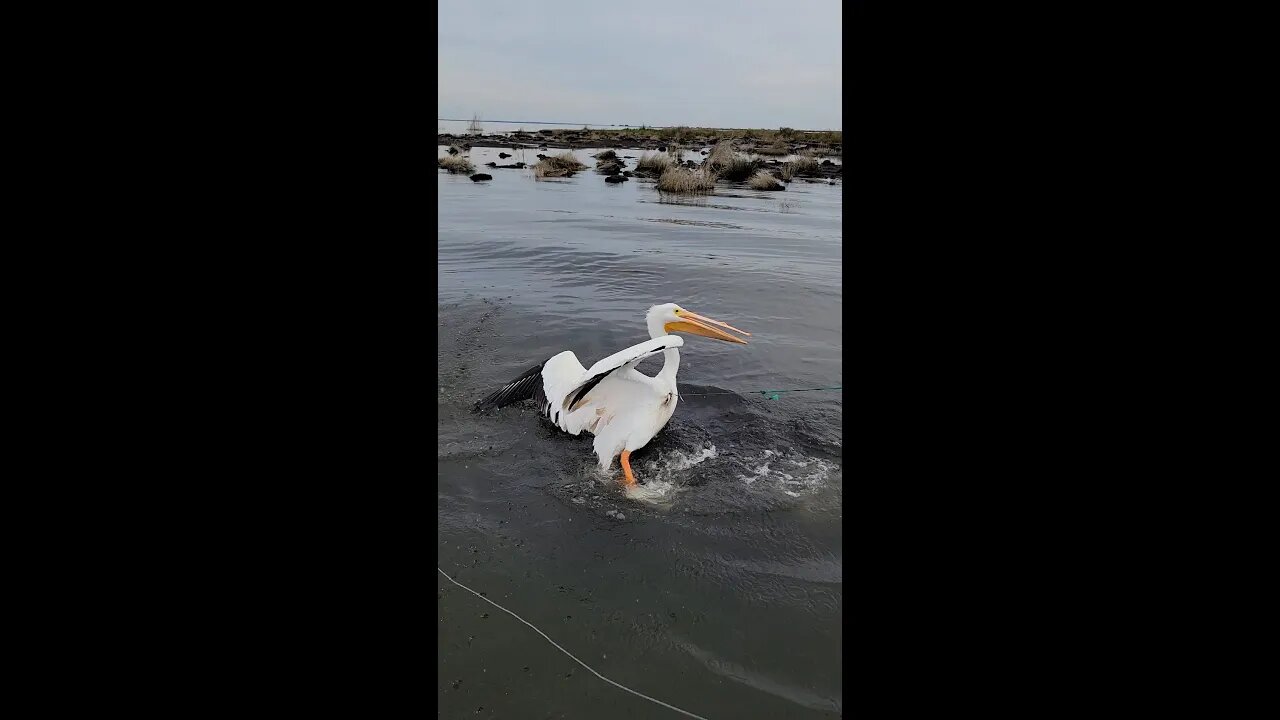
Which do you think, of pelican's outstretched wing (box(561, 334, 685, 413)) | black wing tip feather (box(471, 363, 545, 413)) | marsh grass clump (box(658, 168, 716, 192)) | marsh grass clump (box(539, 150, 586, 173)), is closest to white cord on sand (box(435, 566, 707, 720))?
pelican's outstretched wing (box(561, 334, 685, 413))

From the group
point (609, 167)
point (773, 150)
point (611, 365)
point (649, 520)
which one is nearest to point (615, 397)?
point (611, 365)

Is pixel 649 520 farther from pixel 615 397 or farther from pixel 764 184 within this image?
pixel 764 184

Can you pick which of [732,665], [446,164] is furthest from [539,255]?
[446,164]

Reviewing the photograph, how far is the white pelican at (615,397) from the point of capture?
13.4ft

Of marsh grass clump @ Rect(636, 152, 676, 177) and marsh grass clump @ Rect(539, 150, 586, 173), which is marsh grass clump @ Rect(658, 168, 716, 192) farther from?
marsh grass clump @ Rect(539, 150, 586, 173)

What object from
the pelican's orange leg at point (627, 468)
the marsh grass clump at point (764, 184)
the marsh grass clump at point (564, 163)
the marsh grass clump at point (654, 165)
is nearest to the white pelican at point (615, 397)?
the pelican's orange leg at point (627, 468)

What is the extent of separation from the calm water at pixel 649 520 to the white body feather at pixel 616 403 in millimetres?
189

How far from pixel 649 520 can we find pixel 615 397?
1.02 m

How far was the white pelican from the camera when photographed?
4.07 meters

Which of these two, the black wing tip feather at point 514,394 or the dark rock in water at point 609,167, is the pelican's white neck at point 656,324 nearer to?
the black wing tip feather at point 514,394

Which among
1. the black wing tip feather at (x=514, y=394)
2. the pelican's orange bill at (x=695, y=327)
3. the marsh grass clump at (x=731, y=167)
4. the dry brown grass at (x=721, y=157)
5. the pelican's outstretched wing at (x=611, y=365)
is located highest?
the dry brown grass at (x=721, y=157)
